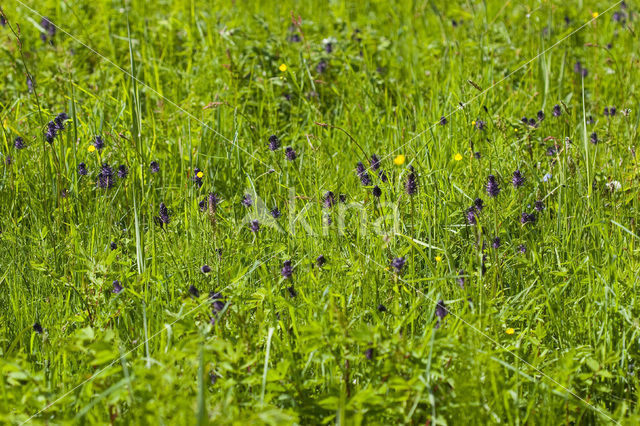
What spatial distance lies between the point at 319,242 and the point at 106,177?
95cm

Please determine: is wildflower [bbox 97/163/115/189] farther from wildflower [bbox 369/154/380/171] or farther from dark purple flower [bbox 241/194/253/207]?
wildflower [bbox 369/154/380/171]

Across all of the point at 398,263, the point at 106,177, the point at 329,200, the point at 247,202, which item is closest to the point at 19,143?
the point at 106,177

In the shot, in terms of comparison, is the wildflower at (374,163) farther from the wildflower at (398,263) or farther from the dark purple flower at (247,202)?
the wildflower at (398,263)

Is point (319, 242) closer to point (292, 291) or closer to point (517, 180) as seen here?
point (292, 291)

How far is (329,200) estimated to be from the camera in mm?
2482

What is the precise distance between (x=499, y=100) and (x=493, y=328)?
212 centimetres

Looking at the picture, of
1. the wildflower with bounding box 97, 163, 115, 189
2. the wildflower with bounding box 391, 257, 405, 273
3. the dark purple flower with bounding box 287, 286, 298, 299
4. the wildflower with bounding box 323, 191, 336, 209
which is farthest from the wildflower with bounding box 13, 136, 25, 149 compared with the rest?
the wildflower with bounding box 391, 257, 405, 273

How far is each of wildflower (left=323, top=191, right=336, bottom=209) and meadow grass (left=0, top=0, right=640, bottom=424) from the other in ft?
0.12

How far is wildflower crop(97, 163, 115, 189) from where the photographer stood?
273 cm

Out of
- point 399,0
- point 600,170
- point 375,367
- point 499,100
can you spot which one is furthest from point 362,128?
point 399,0

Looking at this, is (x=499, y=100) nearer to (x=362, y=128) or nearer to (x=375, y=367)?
(x=362, y=128)

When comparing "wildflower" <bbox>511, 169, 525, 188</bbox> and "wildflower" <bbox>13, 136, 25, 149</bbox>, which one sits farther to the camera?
"wildflower" <bbox>13, 136, 25, 149</bbox>

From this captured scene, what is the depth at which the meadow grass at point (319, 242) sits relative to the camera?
67.2 inches

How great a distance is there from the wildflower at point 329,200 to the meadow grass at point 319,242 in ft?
0.12
